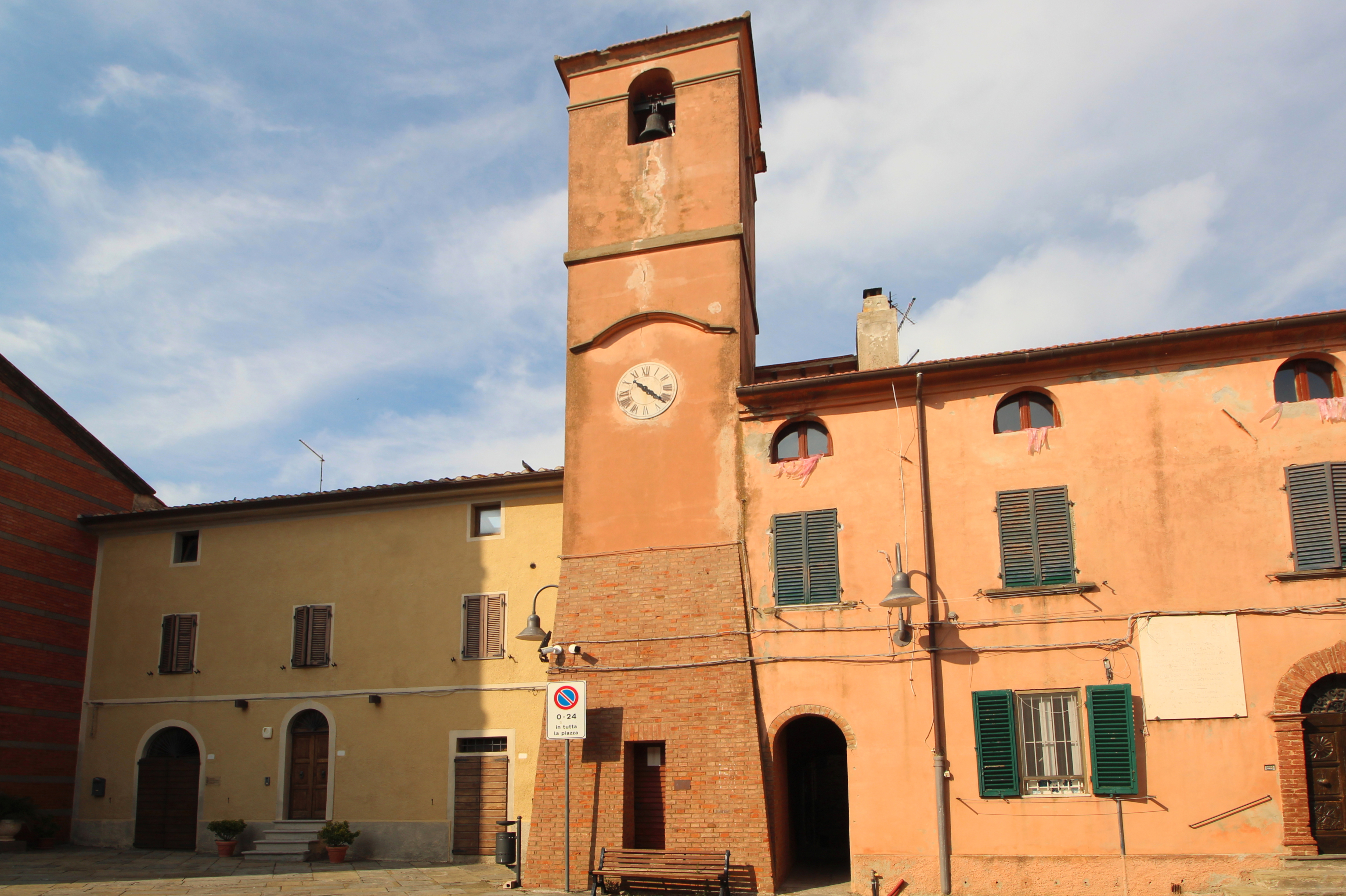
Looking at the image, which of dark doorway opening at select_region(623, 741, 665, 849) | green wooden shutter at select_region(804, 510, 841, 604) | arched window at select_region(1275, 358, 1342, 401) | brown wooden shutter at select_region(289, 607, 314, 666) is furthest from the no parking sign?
arched window at select_region(1275, 358, 1342, 401)

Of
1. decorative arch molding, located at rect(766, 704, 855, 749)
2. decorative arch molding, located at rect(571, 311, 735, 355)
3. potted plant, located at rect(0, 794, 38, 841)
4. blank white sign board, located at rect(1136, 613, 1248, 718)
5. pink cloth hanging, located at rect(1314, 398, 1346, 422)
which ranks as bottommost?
potted plant, located at rect(0, 794, 38, 841)

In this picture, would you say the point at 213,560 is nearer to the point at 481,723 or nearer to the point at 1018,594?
the point at 481,723

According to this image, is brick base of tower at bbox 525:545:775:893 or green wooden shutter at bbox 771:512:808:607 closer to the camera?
brick base of tower at bbox 525:545:775:893

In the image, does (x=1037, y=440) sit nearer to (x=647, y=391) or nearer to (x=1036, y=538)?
(x=1036, y=538)

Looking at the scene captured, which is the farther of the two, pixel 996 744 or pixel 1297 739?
pixel 996 744

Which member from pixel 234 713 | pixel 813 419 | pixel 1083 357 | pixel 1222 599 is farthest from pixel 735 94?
pixel 234 713

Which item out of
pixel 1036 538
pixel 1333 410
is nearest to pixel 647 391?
pixel 1036 538

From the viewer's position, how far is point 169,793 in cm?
1972

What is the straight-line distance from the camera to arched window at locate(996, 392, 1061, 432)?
15.0m

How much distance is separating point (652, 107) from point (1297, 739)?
44.6ft

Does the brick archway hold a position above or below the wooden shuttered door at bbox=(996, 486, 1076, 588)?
below

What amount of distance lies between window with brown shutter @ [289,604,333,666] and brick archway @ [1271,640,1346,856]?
14936 millimetres

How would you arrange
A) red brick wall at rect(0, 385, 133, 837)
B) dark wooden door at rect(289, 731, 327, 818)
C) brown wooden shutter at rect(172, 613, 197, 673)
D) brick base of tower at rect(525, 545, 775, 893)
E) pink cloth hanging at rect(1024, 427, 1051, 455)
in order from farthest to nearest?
brown wooden shutter at rect(172, 613, 197, 673) → red brick wall at rect(0, 385, 133, 837) → dark wooden door at rect(289, 731, 327, 818) → pink cloth hanging at rect(1024, 427, 1051, 455) → brick base of tower at rect(525, 545, 775, 893)

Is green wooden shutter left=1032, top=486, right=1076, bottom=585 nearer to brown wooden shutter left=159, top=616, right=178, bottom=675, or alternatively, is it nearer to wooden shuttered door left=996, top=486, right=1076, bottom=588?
wooden shuttered door left=996, top=486, right=1076, bottom=588
